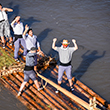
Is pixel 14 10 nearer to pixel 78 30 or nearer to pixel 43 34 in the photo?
pixel 43 34

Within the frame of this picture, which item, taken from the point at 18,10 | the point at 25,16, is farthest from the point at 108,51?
the point at 18,10

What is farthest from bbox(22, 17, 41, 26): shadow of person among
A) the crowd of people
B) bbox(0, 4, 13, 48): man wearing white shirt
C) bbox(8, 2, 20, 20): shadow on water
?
bbox(0, 4, 13, 48): man wearing white shirt

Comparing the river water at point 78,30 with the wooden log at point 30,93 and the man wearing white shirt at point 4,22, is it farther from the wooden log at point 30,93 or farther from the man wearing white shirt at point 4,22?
the man wearing white shirt at point 4,22

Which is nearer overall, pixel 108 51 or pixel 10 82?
pixel 10 82

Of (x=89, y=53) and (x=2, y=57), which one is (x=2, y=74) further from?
(x=89, y=53)

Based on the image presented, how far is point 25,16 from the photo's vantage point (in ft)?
49.8

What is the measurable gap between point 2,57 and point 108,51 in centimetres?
594

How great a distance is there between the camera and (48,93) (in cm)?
775

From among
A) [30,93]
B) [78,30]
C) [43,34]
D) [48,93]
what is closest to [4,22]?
[43,34]

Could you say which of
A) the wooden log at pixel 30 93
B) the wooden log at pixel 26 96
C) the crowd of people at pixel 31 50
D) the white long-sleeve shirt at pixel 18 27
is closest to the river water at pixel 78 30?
the wooden log at pixel 26 96

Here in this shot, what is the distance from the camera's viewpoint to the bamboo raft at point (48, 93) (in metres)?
7.14

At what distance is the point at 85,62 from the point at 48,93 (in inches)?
140

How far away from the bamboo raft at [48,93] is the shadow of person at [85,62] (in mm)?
1272

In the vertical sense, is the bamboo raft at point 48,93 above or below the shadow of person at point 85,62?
above
